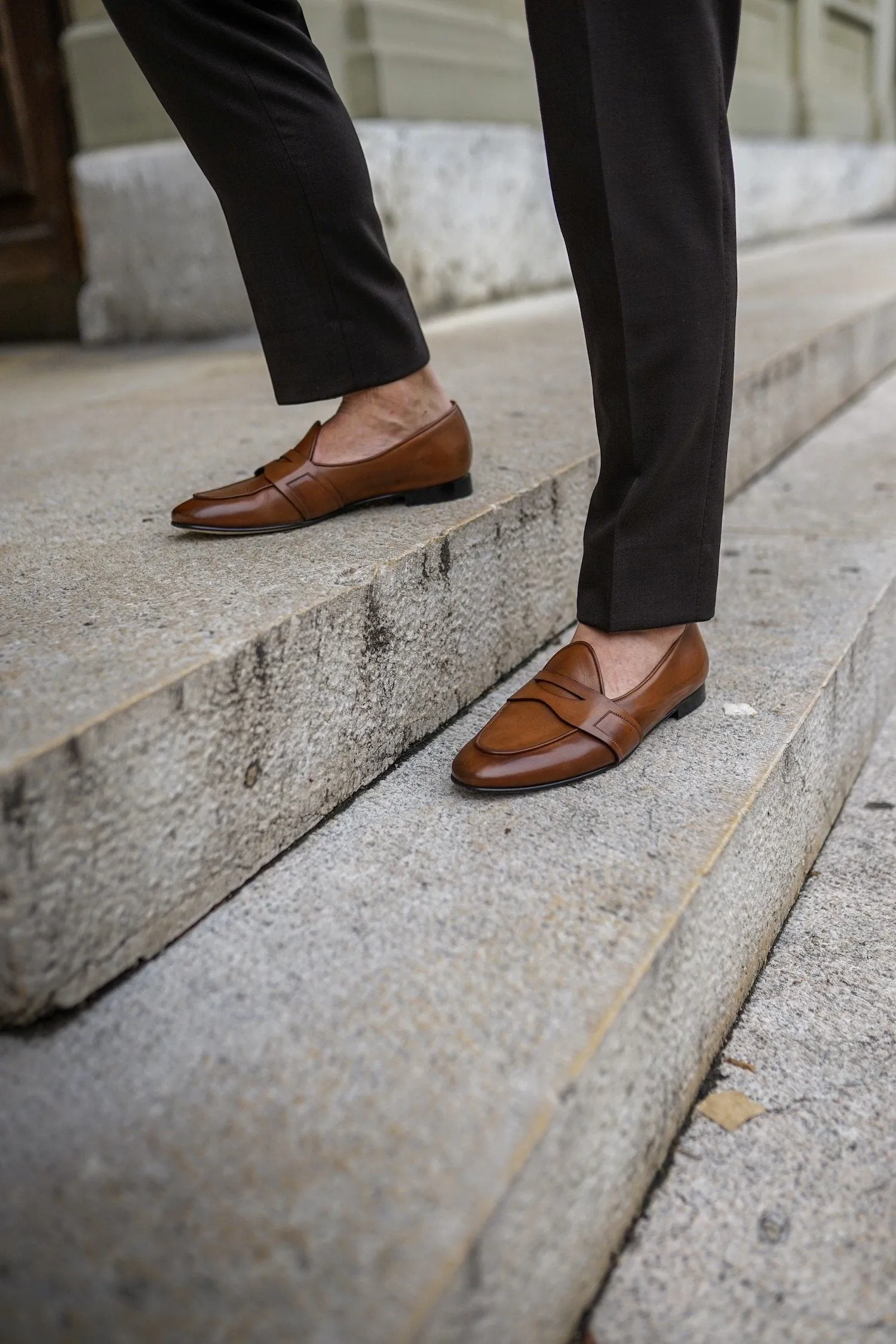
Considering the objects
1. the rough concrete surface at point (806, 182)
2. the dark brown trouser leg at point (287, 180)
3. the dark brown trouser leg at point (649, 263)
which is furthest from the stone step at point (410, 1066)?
the rough concrete surface at point (806, 182)

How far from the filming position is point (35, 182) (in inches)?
143

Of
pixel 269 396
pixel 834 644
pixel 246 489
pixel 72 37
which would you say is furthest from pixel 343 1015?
pixel 72 37

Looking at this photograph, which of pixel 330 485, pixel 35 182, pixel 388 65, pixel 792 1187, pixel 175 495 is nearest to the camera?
pixel 792 1187

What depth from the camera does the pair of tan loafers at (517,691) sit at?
1.17 meters

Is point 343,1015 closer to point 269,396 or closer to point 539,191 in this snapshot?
point 269,396

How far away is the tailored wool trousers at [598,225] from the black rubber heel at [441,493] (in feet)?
0.51

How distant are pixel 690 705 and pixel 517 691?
0.21 meters

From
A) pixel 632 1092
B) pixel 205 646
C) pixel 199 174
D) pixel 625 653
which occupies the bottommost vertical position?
pixel 632 1092

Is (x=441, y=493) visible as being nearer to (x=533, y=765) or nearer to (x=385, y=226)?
(x=533, y=765)

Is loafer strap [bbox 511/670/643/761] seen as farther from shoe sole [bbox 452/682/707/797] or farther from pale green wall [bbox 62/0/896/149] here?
pale green wall [bbox 62/0/896/149]

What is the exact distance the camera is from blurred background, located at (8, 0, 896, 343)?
3334 millimetres

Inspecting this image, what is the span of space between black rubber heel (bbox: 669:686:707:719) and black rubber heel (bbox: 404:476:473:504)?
428mm

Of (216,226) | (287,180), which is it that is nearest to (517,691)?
(287,180)

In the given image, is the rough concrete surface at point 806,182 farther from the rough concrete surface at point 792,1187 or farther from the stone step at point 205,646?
the rough concrete surface at point 792,1187
